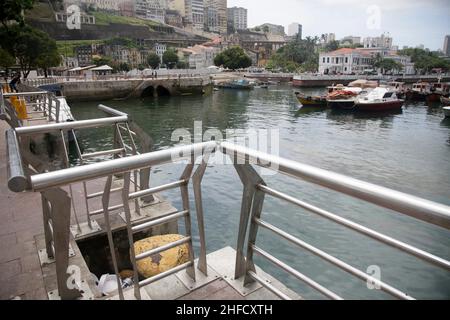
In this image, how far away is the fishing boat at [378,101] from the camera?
30438mm

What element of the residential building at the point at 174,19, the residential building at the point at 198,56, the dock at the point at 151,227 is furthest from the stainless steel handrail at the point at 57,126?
the residential building at the point at 174,19

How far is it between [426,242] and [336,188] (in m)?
7.25

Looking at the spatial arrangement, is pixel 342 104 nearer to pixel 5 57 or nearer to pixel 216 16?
pixel 5 57

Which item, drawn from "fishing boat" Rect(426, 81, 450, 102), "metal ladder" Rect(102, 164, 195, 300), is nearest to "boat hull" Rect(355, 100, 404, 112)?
"fishing boat" Rect(426, 81, 450, 102)

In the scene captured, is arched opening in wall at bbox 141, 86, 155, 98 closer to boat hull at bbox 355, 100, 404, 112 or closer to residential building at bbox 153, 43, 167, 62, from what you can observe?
boat hull at bbox 355, 100, 404, 112

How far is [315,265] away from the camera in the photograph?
6.25 metres

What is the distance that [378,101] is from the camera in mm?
31141

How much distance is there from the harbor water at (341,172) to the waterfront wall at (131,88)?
5.09 m

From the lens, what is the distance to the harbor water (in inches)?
243

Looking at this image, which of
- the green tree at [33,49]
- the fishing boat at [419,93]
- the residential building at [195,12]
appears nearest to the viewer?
the green tree at [33,49]

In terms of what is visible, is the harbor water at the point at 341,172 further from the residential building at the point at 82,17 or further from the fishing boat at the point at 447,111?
the residential building at the point at 82,17

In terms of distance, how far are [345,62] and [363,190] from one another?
102 metres

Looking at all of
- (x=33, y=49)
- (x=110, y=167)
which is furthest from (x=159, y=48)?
(x=110, y=167)

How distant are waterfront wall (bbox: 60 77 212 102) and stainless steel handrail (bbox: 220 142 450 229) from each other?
118ft
